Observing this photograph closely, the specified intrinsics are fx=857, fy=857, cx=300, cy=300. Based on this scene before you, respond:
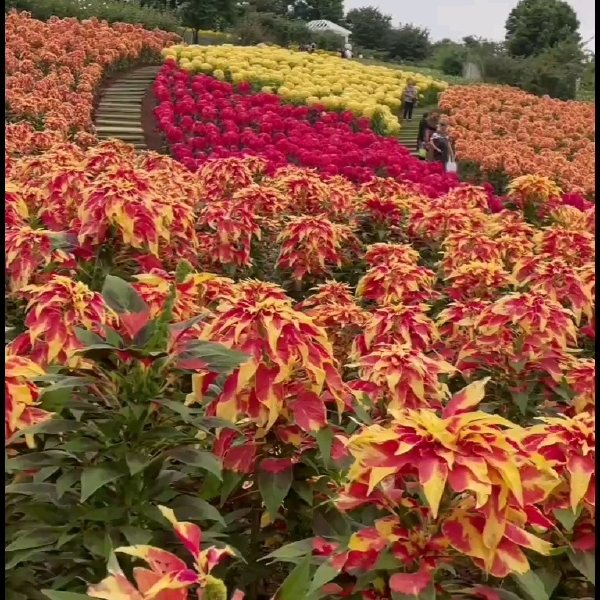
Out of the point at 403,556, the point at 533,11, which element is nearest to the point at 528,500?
the point at 403,556

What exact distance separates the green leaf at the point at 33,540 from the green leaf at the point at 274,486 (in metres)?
0.43

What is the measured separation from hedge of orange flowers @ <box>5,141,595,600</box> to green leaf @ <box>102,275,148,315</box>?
0.01 m

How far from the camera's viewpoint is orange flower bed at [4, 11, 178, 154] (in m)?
7.89

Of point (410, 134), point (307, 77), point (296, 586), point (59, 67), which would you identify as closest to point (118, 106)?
point (59, 67)

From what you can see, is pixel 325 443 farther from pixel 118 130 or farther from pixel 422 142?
pixel 422 142

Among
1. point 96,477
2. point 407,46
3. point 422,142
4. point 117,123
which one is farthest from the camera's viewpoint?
point 407,46

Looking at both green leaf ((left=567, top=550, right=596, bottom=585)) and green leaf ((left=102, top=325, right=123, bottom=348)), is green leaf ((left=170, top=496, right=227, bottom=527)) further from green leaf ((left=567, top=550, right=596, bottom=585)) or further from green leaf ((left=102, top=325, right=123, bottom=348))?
green leaf ((left=567, top=550, right=596, bottom=585))

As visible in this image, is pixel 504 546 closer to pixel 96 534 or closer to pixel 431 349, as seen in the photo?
pixel 96 534

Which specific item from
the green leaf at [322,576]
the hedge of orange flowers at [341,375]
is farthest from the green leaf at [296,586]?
the green leaf at [322,576]

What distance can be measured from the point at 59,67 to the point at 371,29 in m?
32.1

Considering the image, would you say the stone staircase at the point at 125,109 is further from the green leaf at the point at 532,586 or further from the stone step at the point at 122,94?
the green leaf at the point at 532,586

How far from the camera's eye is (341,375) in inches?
111

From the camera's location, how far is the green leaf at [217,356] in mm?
1720

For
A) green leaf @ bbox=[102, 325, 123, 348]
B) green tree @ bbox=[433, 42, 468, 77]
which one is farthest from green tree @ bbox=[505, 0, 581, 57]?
green leaf @ bbox=[102, 325, 123, 348]
